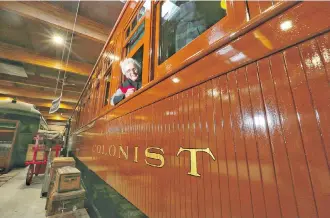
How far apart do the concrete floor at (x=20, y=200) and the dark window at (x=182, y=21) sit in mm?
3732

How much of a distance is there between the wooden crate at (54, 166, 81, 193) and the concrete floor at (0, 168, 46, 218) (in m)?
0.87

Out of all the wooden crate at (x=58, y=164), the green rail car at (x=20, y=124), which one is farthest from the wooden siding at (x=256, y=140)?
the green rail car at (x=20, y=124)

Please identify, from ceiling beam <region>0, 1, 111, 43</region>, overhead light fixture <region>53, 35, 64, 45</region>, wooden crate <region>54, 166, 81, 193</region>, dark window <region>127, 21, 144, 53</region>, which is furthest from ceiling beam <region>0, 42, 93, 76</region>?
wooden crate <region>54, 166, 81, 193</region>

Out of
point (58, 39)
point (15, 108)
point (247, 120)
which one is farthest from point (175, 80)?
point (15, 108)

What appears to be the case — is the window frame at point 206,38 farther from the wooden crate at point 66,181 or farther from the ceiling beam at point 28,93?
the ceiling beam at point 28,93

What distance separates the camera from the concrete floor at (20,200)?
9.82 feet

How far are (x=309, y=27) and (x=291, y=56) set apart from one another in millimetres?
111

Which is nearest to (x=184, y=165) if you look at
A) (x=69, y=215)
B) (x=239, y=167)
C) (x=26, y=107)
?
(x=239, y=167)

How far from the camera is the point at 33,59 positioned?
5.62 metres

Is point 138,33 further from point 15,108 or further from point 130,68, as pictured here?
point 15,108

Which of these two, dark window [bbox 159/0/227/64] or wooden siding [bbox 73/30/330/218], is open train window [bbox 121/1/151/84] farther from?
wooden siding [bbox 73/30/330/218]

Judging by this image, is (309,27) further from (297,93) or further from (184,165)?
(184,165)

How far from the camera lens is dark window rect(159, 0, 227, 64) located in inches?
66.5

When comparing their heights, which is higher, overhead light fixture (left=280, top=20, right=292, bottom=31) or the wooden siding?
overhead light fixture (left=280, top=20, right=292, bottom=31)
